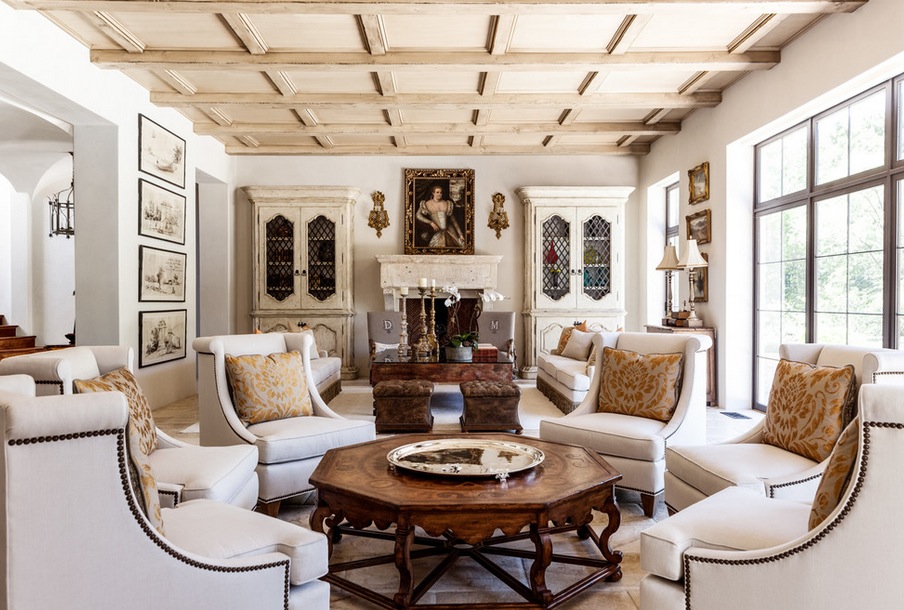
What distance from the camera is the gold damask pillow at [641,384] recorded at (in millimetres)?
3209

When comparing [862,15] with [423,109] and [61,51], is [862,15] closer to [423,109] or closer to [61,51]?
Result: [423,109]

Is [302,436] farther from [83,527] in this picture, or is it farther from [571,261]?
[571,261]

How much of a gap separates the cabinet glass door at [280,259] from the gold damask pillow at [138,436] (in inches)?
203

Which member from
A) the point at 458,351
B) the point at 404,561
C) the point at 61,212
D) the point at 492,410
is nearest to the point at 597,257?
the point at 458,351

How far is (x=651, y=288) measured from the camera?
7.92 meters

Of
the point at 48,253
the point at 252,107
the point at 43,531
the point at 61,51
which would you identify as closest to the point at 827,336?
the point at 43,531

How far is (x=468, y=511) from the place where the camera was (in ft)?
6.35

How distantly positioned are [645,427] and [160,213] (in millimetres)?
4865

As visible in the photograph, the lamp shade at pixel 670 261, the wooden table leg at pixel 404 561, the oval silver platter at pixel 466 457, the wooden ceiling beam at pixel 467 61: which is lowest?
the wooden table leg at pixel 404 561

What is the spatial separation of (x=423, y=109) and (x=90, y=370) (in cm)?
423

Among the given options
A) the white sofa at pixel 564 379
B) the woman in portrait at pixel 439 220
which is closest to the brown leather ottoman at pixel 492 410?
the white sofa at pixel 564 379

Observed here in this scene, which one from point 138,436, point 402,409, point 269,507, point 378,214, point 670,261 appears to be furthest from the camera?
point 378,214

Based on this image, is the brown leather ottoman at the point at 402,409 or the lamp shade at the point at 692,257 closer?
the brown leather ottoman at the point at 402,409

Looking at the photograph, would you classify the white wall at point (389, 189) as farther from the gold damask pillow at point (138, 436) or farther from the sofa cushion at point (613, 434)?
the gold damask pillow at point (138, 436)
